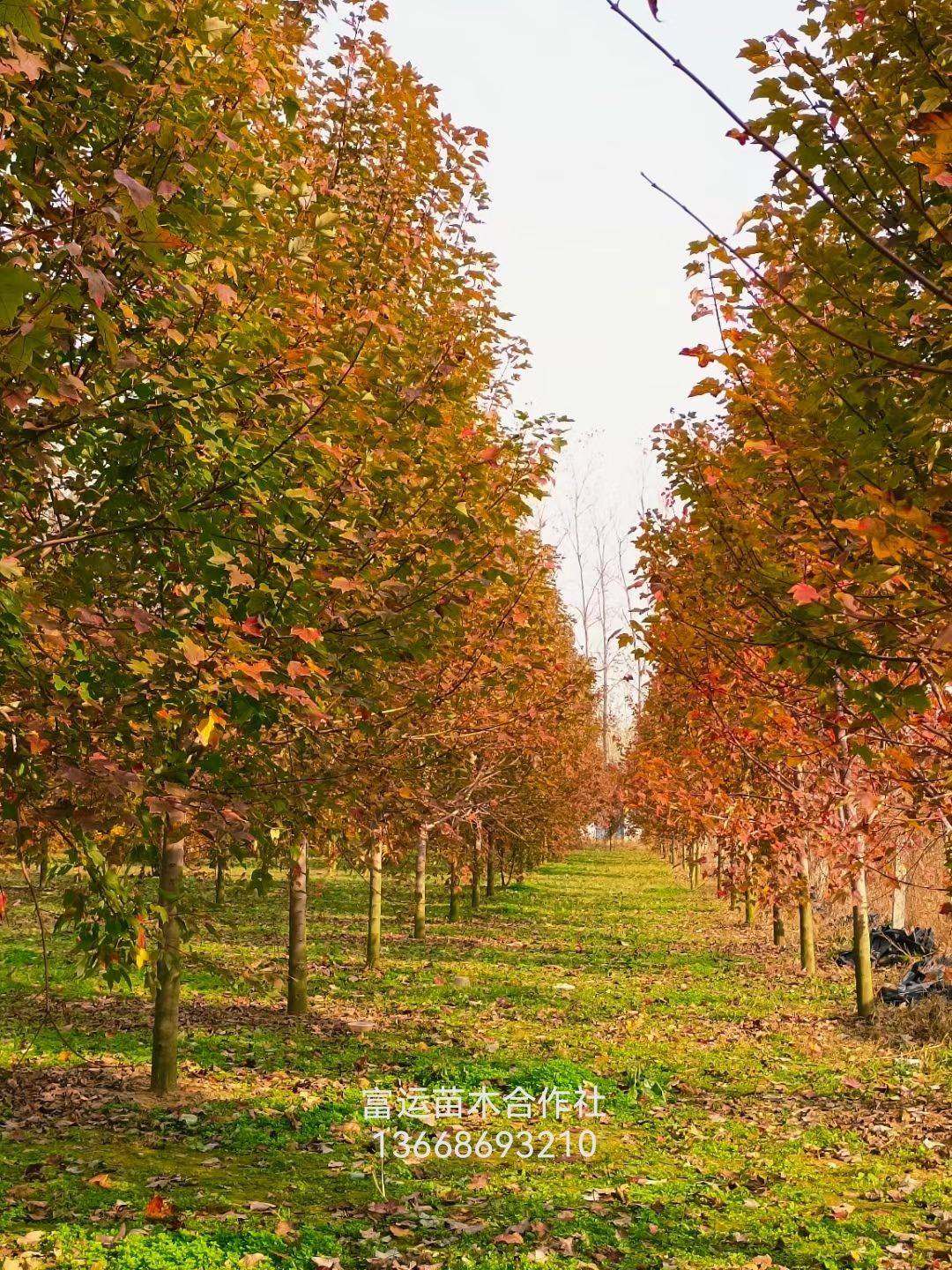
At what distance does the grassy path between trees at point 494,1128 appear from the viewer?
5.47 meters

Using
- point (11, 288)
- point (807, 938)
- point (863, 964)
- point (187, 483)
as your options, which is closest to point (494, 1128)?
point (187, 483)

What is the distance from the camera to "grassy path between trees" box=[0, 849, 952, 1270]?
5.47 metres

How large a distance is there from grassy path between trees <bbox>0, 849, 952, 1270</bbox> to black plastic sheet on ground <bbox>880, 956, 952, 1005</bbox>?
2.58 ft

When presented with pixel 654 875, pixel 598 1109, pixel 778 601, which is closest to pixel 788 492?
pixel 778 601

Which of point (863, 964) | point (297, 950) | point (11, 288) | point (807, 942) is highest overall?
point (11, 288)

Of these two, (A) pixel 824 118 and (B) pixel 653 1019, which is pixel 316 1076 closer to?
(B) pixel 653 1019

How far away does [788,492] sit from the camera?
14.9ft

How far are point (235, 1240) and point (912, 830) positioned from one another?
502cm

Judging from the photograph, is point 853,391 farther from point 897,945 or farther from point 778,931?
point 778,931

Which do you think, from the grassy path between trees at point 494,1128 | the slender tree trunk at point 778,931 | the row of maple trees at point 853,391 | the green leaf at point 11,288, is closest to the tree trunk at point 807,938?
the grassy path between trees at point 494,1128

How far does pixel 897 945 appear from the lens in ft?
49.2

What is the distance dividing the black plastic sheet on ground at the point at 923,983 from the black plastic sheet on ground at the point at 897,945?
3.35ft

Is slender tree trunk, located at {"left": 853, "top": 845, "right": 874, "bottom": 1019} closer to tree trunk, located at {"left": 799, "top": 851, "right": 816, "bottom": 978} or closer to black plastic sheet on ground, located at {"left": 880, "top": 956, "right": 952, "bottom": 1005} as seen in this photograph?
black plastic sheet on ground, located at {"left": 880, "top": 956, "right": 952, "bottom": 1005}

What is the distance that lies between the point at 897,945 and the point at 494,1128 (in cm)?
985
